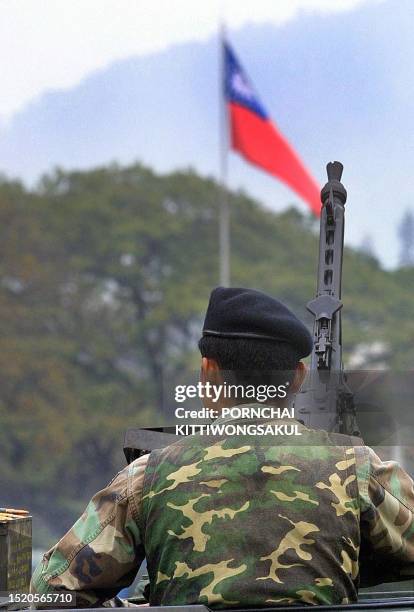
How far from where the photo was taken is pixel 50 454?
3403 centimetres

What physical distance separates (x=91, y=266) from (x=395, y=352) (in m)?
8.79

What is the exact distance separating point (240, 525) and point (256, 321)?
20.6 inches

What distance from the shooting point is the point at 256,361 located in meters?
3.24

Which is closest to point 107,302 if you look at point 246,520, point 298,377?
point 298,377

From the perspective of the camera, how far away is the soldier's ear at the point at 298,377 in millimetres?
3271

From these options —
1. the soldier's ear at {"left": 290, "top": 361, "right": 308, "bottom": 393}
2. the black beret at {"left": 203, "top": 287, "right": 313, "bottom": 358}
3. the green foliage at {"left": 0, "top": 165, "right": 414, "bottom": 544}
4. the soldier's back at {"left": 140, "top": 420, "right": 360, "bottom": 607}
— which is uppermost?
the green foliage at {"left": 0, "top": 165, "right": 414, "bottom": 544}

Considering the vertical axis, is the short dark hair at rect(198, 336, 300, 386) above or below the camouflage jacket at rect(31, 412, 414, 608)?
above

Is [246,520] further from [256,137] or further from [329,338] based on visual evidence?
[256,137]

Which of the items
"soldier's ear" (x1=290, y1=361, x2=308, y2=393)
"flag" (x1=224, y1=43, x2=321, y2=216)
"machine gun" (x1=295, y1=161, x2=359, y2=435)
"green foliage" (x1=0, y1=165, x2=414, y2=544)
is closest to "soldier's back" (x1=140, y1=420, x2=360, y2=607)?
"soldier's ear" (x1=290, y1=361, x2=308, y2=393)

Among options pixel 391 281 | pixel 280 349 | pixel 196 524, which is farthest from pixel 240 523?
pixel 391 281

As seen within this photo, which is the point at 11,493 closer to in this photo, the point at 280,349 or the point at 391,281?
the point at 391,281

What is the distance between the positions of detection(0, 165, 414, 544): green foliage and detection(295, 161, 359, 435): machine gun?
28976mm

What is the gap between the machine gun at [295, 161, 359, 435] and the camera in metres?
3.44

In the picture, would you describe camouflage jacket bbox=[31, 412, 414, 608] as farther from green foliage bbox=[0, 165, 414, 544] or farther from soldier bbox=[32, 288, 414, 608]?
green foliage bbox=[0, 165, 414, 544]
